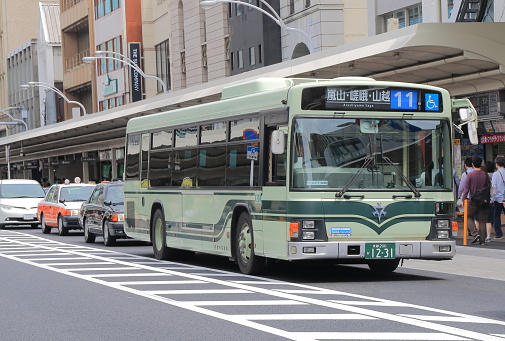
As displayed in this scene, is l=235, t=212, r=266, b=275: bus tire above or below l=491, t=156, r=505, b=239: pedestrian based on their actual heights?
below

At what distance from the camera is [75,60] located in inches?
3521

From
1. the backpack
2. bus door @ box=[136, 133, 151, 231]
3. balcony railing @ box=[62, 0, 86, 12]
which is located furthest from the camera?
balcony railing @ box=[62, 0, 86, 12]

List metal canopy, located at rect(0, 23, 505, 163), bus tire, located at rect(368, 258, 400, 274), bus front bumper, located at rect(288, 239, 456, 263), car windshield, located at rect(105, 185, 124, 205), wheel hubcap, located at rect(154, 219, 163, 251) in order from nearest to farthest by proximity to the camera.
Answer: bus front bumper, located at rect(288, 239, 456, 263), bus tire, located at rect(368, 258, 400, 274), wheel hubcap, located at rect(154, 219, 163, 251), metal canopy, located at rect(0, 23, 505, 163), car windshield, located at rect(105, 185, 124, 205)

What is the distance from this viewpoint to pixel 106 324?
1127 cm

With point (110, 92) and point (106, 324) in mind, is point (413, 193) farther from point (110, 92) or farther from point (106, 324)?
point (110, 92)

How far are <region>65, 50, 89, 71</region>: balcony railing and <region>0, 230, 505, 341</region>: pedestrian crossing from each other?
2685 inches

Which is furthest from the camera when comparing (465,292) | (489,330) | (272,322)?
(465,292)

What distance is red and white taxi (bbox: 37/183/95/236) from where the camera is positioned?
34031 mm

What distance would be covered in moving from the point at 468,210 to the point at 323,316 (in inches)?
493

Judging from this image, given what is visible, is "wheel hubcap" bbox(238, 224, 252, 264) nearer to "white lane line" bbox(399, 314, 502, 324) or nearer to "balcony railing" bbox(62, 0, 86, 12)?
"white lane line" bbox(399, 314, 502, 324)

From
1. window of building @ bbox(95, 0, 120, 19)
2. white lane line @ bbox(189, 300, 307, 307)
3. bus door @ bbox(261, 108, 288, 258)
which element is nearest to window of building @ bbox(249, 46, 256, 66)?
window of building @ bbox(95, 0, 120, 19)

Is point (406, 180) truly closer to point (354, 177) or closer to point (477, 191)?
point (354, 177)

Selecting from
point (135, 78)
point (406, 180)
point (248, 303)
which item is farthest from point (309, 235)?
point (135, 78)

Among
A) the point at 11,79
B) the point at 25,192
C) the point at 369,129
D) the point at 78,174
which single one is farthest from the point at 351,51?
the point at 11,79
